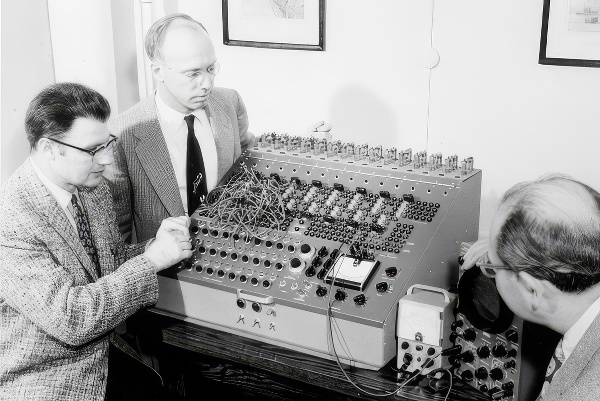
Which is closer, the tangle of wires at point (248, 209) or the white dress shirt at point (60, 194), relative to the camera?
the white dress shirt at point (60, 194)

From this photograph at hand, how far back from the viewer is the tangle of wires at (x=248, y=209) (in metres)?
2.10

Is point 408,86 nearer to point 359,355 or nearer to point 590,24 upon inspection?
point 590,24

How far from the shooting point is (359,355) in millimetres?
1759

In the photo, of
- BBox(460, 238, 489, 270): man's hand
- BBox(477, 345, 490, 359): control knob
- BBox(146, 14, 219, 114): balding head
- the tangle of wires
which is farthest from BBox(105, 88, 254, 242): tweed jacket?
BBox(477, 345, 490, 359): control knob

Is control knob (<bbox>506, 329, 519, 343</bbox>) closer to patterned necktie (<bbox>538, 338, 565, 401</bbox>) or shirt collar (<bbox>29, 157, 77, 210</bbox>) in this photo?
patterned necktie (<bbox>538, 338, 565, 401</bbox>)

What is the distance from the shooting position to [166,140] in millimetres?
2566

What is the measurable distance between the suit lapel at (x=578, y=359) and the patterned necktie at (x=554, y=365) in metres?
0.08

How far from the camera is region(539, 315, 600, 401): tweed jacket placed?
1.36 meters

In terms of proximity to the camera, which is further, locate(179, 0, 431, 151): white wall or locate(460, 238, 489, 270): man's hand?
locate(179, 0, 431, 151): white wall

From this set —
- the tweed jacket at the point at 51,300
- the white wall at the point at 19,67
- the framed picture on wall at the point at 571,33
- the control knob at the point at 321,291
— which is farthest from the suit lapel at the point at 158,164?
the framed picture on wall at the point at 571,33

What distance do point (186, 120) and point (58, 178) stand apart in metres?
0.73

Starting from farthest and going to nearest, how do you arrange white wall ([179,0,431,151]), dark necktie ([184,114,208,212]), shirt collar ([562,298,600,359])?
white wall ([179,0,431,151]), dark necktie ([184,114,208,212]), shirt collar ([562,298,600,359])

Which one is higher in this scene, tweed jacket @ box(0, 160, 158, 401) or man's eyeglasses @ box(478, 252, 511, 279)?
man's eyeglasses @ box(478, 252, 511, 279)

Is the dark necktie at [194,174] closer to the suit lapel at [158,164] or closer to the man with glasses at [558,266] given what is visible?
the suit lapel at [158,164]
